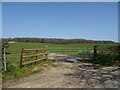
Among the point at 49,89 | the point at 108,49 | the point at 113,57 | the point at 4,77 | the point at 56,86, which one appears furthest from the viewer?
the point at 108,49

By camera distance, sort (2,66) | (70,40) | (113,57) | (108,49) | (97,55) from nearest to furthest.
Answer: (2,66) → (113,57) → (108,49) → (97,55) → (70,40)

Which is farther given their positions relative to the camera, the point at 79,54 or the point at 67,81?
the point at 79,54

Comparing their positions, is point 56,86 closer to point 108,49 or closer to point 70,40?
point 108,49

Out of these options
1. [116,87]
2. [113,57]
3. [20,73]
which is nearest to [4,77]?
[20,73]

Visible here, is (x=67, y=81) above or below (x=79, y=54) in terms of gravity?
above

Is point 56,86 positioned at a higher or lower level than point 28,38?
lower

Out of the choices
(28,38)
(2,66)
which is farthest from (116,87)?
(28,38)

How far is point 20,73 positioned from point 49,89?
10.1 feet

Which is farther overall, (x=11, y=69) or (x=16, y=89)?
(x=11, y=69)

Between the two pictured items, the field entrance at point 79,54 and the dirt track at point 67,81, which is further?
the field entrance at point 79,54

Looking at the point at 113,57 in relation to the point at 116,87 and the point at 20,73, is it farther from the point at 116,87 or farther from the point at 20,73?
the point at 20,73

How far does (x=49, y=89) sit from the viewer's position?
4680mm

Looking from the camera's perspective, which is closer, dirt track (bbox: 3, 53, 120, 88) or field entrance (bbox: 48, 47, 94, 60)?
dirt track (bbox: 3, 53, 120, 88)

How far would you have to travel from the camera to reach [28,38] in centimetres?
6353
